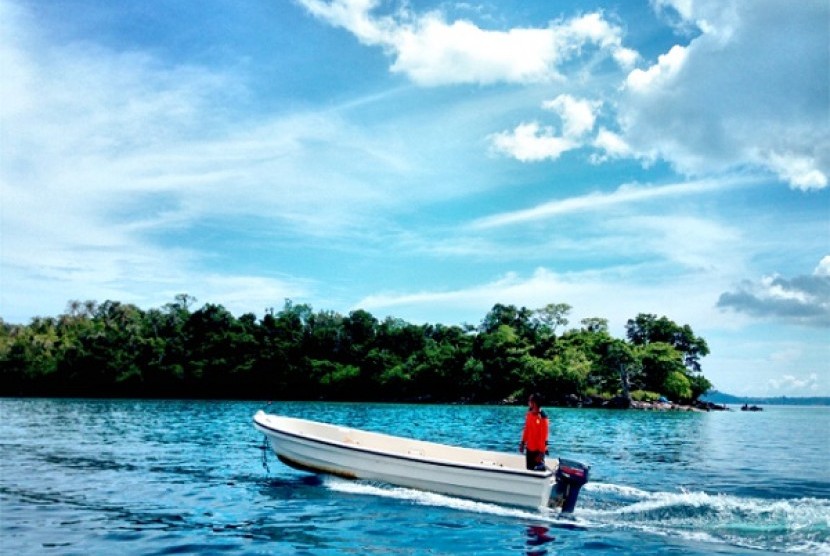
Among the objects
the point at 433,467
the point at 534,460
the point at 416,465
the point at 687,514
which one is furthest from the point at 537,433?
the point at 687,514

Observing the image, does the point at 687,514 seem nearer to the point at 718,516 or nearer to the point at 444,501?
the point at 718,516

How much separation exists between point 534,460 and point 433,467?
236 centimetres

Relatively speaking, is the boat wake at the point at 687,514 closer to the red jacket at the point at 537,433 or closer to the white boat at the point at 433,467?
the white boat at the point at 433,467

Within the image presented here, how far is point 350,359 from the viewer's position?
108 meters

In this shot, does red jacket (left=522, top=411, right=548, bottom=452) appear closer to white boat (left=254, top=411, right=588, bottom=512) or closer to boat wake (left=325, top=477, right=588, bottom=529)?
white boat (left=254, top=411, right=588, bottom=512)

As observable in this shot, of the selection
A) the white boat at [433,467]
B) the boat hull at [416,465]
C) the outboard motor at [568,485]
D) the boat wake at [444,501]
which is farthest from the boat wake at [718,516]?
the boat hull at [416,465]

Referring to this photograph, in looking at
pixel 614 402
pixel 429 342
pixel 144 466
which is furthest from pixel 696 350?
pixel 144 466

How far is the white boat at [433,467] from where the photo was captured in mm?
14812

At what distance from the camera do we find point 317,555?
11.4 meters

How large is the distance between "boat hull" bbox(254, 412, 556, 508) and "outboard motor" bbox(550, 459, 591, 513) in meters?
0.20

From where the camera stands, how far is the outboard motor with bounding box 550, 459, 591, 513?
14.8 meters

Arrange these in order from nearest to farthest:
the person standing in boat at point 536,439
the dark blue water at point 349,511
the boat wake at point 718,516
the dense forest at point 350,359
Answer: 1. the dark blue water at point 349,511
2. the boat wake at point 718,516
3. the person standing in boat at point 536,439
4. the dense forest at point 350,359

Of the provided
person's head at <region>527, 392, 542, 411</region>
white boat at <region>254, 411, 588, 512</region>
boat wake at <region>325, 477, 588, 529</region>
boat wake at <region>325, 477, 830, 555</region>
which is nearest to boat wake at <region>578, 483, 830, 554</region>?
boat wake at <region>325, 477, 830, 555</region>

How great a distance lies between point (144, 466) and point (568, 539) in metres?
14.4
